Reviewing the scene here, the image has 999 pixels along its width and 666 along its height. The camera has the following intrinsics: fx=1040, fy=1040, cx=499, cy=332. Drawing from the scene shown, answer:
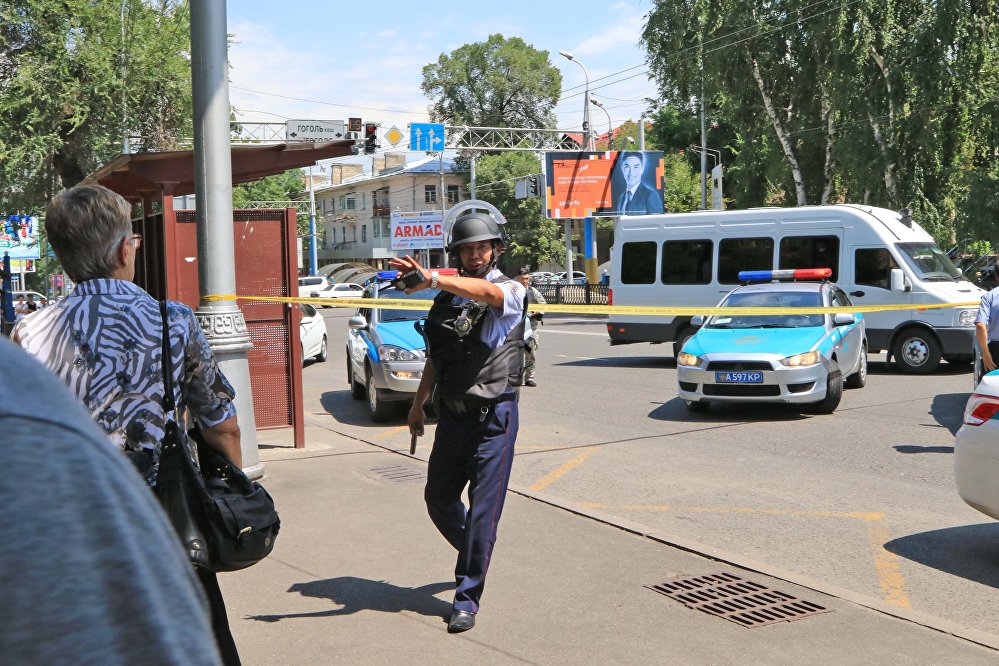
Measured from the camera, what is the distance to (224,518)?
8.94 ft

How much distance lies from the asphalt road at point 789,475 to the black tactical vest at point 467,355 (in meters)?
2.23

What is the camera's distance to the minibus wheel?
51.6 feet

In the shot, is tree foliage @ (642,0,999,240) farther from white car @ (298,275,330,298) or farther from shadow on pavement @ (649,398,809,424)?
white car @ (298,275,330,298)

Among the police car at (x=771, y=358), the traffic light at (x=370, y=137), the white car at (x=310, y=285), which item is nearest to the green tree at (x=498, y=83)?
the white car at (x=310, y=285)

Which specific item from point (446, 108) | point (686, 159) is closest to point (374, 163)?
point (446, 108)

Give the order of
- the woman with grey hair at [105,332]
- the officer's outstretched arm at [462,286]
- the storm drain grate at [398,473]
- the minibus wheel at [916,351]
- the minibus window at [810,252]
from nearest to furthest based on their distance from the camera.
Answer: the woman with grey hair at [105,332], the officer's outstretched arm at [462,286], the storm drain grate at [398,473], the minibus wheel at [916,351], the minibus window at [810,252]

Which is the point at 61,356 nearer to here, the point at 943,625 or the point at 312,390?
the point at 943,625

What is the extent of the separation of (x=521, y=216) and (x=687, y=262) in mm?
49747

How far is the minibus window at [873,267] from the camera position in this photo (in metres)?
16.6

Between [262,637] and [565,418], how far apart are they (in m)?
7.54

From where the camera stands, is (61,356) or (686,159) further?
(686,159)

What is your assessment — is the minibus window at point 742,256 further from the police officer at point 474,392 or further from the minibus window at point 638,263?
→ the police officer at point 474,392

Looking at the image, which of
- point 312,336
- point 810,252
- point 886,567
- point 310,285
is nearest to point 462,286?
point 886,567

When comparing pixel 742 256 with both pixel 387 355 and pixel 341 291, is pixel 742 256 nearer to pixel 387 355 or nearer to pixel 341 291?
pixel 387 355
